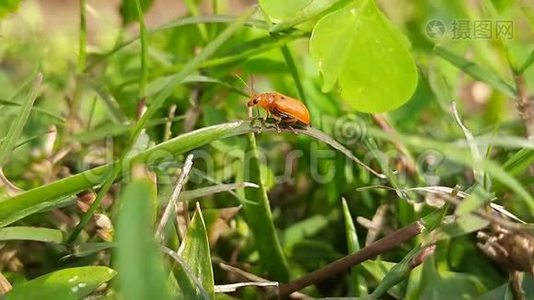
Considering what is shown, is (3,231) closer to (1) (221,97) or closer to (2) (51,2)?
(1) (221,97)

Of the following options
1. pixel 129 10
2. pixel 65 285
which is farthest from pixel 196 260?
pixel 129 10

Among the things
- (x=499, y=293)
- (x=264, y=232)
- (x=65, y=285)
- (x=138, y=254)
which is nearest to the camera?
(x=138, y=254)

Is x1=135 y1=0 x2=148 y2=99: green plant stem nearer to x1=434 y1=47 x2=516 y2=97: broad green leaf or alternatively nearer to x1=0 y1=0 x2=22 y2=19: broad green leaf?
x1=0 y1=0 x2=22 y2=19: broad green leaf

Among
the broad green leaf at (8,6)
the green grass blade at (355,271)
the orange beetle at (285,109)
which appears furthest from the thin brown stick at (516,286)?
the broad green leaf at (8,6)

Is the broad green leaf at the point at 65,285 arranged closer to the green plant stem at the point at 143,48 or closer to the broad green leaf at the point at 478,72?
the green plant stem at the point at 143,48

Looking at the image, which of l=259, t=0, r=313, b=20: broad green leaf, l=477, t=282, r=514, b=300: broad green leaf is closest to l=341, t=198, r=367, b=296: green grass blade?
l=477, t=282, r=514, b=300: broad green leaf

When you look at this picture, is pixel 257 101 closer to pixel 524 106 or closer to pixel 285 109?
pixel 285 109

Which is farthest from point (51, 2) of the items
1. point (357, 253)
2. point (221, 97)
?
point (357, 253)
